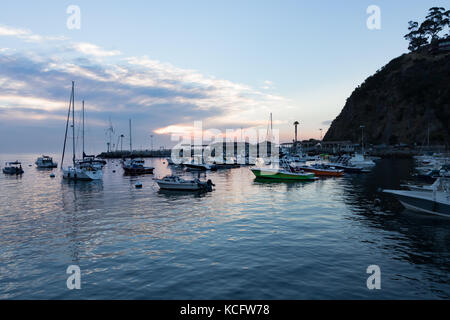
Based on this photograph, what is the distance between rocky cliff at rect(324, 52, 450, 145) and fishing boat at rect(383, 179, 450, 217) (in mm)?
110296

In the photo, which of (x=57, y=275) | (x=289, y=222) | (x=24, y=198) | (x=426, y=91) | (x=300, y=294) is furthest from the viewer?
(x=426, y=91)

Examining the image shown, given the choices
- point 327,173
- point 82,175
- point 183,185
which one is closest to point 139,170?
point 82,175

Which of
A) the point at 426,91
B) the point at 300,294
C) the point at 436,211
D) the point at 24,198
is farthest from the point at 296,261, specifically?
the point at 426,91

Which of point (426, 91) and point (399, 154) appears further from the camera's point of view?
point (426, 91)

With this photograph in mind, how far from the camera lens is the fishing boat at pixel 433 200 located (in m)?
23.8

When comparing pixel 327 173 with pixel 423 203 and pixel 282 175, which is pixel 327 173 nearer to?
pixel 282 175

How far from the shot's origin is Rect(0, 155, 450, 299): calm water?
41.0 feet

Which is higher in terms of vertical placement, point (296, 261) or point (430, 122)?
point (430, 122)

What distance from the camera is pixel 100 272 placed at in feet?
47.3

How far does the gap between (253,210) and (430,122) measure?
12208 cm

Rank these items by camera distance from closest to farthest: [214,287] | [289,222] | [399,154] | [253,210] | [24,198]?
[214,287] < [289,222] < [253,210] < [24,198] < [399,154]

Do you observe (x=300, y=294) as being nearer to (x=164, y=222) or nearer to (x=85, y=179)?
(x=164, y=222)

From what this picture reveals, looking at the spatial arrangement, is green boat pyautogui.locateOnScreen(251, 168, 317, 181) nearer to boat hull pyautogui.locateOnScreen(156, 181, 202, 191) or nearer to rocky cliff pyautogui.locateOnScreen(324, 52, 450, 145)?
boat hull pyautogui.locateOnScreen(156, 181, 202, 191)

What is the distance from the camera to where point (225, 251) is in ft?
56.1
